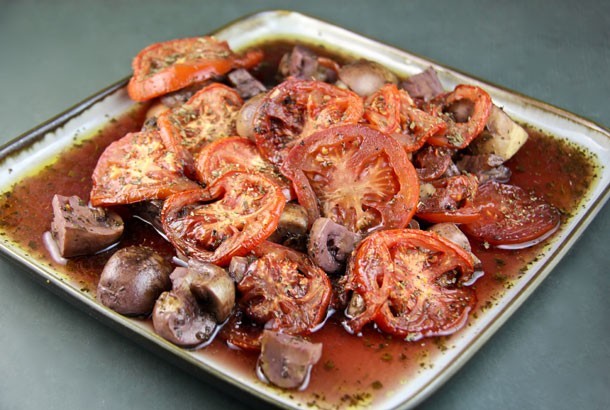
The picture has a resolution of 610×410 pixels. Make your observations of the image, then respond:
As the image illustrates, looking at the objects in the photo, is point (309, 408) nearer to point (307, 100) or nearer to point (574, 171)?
point (307, 100)

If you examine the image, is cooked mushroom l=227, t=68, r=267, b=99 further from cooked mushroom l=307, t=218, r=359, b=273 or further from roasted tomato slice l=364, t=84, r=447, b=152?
cooked mushroom l=307, t=218, r=359, b=273

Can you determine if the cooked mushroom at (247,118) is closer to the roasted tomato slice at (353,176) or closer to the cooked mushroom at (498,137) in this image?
the roasted tomato slice at (353,176)

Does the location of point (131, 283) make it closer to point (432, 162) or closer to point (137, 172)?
point (137, 172)

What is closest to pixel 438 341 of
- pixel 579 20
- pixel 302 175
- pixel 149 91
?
pixel 302 175

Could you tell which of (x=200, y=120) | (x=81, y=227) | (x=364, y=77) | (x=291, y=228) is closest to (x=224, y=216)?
(x=291, y=228)

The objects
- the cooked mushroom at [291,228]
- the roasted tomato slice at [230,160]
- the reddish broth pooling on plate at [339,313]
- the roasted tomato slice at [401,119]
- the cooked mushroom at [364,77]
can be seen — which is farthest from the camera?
the cooked mushroom at [364,77]

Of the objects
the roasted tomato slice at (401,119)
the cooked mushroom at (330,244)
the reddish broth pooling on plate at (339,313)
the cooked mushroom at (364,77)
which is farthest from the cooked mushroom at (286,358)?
the cooked mushroom at (364,77)

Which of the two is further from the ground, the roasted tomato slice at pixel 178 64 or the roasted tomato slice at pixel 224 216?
the roasted tomato slice at pixel 178 64

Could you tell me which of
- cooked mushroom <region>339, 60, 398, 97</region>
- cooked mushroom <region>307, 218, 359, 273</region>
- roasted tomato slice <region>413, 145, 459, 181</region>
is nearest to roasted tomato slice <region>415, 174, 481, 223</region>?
roasted tomato slice <region>413, 145, 459, 181</region>
